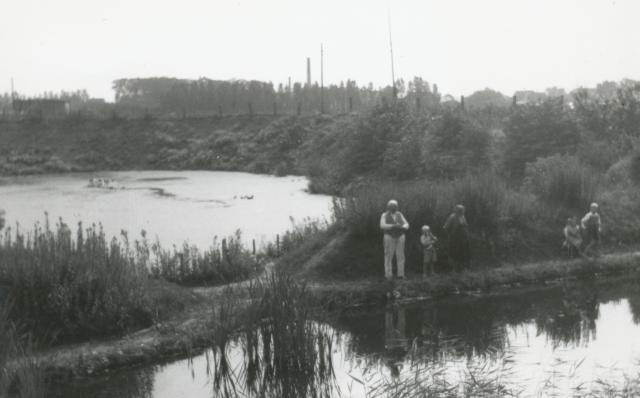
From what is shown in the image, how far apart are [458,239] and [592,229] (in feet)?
14.8

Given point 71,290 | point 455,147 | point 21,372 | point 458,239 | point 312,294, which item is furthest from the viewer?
point 455,147

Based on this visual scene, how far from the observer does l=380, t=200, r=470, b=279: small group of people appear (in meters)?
16.1

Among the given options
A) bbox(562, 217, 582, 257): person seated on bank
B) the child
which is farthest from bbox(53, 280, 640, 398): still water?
bbox(562, 217, 582, 257): person seated on bank

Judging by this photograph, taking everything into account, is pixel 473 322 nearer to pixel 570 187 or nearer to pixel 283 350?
pixel 283 350

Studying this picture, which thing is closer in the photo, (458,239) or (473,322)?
(473,322)

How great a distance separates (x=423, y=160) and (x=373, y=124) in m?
6.79

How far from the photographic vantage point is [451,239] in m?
17.5

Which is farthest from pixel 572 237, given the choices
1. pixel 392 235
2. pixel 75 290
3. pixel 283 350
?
pixel 75 290

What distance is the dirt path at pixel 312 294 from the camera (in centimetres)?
1180

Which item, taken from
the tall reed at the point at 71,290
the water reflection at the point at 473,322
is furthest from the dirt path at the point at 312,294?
the water reflection at the point at 473,322

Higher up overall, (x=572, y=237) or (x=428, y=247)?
→ (x=428, y=247)

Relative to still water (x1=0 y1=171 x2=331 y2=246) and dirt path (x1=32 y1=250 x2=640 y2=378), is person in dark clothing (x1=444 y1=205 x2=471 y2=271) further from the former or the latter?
still water (x1=0 y1=171 x2=331 y2=246)

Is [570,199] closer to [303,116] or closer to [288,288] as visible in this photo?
[288,288]

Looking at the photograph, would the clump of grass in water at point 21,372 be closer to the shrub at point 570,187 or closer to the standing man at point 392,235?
the standing man at point 392,235
